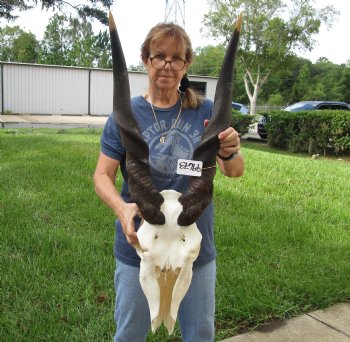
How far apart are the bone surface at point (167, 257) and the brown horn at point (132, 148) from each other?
0.05 metres

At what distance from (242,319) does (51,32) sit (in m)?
66.3

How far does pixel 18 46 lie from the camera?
63125mm

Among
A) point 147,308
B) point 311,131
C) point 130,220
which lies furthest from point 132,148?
point 311,131

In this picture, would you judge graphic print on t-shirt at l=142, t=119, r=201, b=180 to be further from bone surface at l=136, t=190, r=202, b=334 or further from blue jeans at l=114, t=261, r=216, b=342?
blue jeans at l=114, t=261, r=216, b=342

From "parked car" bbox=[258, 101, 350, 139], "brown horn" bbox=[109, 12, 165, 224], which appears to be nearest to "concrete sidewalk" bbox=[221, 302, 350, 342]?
"brown horn" bbox=[109, 12, 165, 224]

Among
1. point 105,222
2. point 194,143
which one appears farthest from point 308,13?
point 194,143

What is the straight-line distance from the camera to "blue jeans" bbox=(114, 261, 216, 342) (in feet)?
7.58

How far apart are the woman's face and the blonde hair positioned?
2 cm

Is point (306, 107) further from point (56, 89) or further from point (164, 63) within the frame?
point (164, 63)

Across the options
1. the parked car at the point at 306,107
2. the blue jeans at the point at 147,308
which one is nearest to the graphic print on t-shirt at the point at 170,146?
the blue jeans at the point at 147,308

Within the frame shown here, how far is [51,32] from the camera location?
2534 inches

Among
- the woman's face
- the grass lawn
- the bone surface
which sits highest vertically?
the woman's face

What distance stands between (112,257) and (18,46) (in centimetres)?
6459

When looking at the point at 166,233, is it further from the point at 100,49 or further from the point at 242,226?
the point at 100,49
